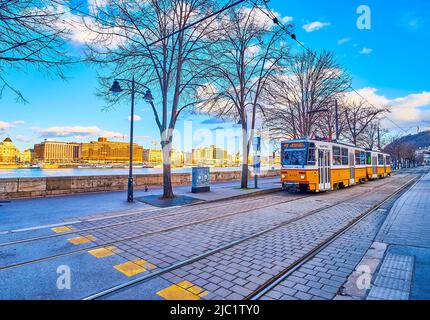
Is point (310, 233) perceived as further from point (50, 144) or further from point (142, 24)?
point (50, 144)

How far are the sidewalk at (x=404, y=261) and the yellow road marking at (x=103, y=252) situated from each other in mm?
4465

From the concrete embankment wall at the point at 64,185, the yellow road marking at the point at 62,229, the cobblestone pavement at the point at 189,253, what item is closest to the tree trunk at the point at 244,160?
the concrete embankment wall at the point at 64,185

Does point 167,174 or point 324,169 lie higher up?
point 324,169

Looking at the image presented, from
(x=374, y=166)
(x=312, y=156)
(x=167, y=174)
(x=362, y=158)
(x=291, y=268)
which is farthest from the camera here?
(x=374, y=166)

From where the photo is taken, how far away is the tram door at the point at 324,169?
49.6ft

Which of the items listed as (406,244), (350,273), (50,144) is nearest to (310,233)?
(406,244)

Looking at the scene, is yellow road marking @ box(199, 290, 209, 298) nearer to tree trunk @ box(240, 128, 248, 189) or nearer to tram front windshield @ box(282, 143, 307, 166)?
tram front windshield @ box(282, 143, 307, 166)

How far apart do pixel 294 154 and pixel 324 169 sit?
92.6 inches

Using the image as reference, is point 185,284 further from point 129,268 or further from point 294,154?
point 294,154

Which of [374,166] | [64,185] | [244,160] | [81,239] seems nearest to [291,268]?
[81,239]

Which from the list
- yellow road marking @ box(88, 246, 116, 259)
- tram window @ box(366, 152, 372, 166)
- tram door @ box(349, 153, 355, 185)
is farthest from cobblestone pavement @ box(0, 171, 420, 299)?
tram window @ box(366, 152, 372, 166)

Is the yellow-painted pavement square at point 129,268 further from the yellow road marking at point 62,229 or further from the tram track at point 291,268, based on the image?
the yellow road marking at point 62,229

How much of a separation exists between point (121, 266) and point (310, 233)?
461cm

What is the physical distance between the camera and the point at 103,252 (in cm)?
493
